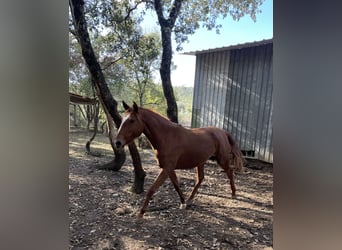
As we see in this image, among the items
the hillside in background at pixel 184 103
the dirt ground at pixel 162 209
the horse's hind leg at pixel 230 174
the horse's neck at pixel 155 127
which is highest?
the hillside in background at pixel 184 103

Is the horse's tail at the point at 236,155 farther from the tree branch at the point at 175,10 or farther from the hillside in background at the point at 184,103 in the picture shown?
the tree branch at the point at 175,10

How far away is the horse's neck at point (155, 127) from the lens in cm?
132

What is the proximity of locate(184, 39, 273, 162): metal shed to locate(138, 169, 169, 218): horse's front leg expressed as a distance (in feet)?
1.06

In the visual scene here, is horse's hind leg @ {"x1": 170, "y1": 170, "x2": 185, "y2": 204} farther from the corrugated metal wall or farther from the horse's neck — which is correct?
the corrugated metal wall

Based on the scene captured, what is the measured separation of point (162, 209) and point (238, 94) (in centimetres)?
74

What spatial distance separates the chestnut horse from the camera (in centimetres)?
133

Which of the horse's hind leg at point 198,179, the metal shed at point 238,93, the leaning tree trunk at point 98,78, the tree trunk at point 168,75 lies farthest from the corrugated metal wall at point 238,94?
the leaning tree trunk at point 98,78

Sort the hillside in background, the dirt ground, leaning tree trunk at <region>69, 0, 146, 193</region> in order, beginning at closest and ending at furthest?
the dirt ground, leaning tree trunk at <region>69, 0, 146, 193</region>, the hillside in background

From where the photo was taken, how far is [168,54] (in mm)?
1397

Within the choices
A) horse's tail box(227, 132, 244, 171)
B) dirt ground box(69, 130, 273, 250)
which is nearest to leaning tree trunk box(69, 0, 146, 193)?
dirt ground box(69, 130, 273, 250)

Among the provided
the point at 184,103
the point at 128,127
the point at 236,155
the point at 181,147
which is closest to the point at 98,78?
the point at 128,127

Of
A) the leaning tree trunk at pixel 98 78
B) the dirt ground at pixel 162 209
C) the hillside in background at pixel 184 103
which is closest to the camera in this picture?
the dirt ground at pixel 162 209

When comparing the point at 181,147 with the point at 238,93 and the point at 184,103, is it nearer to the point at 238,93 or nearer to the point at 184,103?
the point at 184,103
